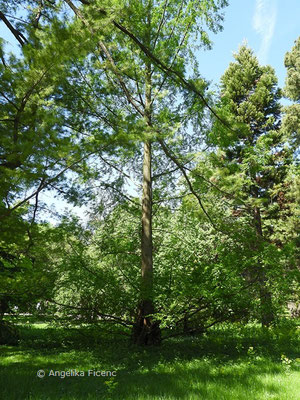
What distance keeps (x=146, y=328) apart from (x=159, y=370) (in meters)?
2.09

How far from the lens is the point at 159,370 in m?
4.11

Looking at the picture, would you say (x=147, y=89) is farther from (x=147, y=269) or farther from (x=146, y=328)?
(x=146, y=328)

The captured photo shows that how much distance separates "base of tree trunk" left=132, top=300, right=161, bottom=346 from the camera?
6.12 m

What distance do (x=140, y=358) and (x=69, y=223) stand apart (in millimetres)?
2752

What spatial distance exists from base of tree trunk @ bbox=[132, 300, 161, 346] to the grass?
0.31m

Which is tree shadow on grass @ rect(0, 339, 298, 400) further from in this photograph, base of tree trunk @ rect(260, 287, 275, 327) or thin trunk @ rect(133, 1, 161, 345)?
base of tree trunk @ rect(260, 287, 275, 327)

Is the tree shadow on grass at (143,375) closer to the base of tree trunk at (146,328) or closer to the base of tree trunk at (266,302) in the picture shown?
the base of tree trunk at (146,328)

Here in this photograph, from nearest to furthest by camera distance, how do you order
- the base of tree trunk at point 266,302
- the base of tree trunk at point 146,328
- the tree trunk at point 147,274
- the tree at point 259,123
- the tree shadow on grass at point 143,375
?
the tree shadow on grass at point 143,375 < the base of tree trunk at point 266,302 < the tree trunk at point 147,274 < the base of tree trunk at point 146,328 < the tree at point 259,123

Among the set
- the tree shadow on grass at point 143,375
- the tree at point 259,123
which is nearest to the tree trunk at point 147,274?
the tree shadow on grass at point 143,375

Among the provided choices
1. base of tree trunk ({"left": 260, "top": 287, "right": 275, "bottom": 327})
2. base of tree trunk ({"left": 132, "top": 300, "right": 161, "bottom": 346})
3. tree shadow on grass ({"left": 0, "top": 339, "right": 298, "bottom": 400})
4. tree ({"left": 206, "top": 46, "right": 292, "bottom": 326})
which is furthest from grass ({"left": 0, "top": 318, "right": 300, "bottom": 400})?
tree ({"left": 206, "top": 46, "right": 292, "bottom": 326})

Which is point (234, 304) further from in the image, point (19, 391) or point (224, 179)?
point (19, 391)

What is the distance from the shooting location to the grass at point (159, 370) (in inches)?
117

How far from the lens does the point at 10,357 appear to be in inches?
219

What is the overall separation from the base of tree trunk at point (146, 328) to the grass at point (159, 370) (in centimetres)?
31
